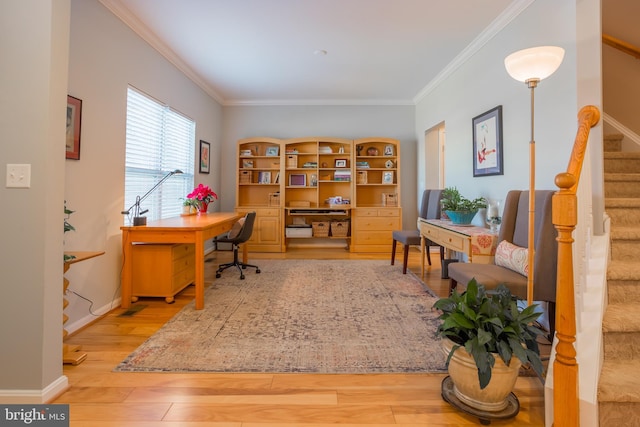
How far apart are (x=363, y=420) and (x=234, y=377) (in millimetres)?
749

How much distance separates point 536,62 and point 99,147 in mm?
3247

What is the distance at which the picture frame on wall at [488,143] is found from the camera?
2.96 m

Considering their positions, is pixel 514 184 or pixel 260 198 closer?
pixel 514 184

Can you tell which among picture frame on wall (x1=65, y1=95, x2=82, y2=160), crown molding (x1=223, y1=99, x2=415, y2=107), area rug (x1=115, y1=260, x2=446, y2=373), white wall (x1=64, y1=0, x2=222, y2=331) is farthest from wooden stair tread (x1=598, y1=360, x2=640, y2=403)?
crown molding (x1=223, y1=99, x2=415, y2=107)

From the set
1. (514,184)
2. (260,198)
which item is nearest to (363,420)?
(514,184)

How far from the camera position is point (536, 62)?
1729 millimetres

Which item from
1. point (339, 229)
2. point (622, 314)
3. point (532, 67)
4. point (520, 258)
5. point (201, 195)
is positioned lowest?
point (622, 314)

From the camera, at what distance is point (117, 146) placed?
280cm

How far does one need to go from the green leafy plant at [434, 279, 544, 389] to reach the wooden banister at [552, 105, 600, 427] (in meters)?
0.09

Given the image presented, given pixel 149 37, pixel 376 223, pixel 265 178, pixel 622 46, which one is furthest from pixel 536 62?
pixel 265 178

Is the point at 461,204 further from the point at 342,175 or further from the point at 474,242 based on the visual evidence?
the point at 342,175

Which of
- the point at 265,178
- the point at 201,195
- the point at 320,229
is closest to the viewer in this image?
the point at 201,195

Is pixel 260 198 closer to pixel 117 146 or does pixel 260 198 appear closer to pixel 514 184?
pixel 117 146

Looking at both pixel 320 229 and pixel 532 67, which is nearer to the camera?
pixel 532 67
